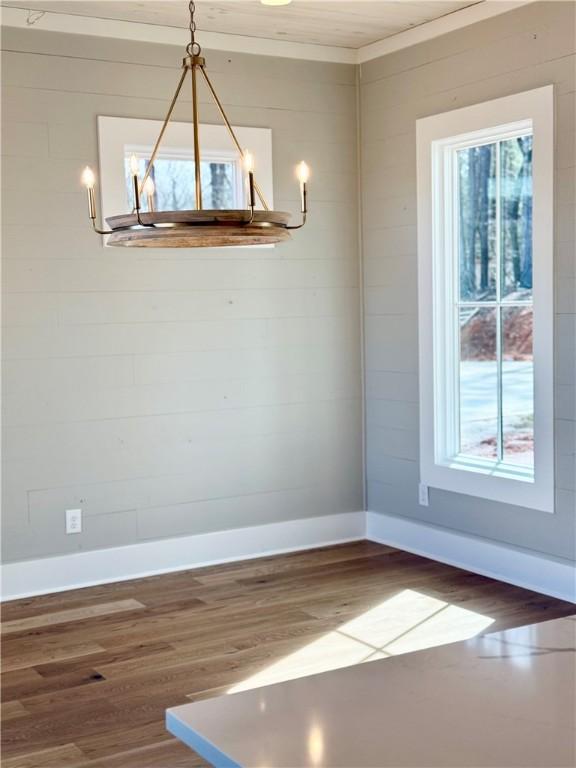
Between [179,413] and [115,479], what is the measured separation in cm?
46

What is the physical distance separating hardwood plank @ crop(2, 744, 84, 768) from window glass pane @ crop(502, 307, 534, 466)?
2449 mm

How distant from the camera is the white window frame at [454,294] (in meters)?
4.21

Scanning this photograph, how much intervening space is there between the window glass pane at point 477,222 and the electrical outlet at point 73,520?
2155mm

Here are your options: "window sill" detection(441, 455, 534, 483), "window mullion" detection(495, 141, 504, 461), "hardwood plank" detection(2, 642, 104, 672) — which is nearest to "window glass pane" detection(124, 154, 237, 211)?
"window mullion" detection(495, 141, 504, 461)

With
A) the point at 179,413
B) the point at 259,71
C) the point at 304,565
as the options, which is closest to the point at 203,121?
the point at 259,71

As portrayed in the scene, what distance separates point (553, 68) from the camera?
13.6 feet

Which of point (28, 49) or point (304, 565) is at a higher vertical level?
point (28, 49)

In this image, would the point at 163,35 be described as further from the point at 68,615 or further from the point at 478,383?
the point at 68,615

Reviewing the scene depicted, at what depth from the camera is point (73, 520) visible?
186 inches

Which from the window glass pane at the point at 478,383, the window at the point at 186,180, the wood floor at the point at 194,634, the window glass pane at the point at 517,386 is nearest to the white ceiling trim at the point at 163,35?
the window at the point at 186,180

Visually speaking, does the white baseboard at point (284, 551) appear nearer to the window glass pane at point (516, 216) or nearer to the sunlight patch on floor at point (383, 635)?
the sunlight patch on floor at point (383, 635)

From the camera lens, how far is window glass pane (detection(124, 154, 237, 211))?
4.87 m

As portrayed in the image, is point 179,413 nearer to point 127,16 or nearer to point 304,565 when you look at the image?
point 304,565

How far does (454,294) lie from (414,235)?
0.39 metres
